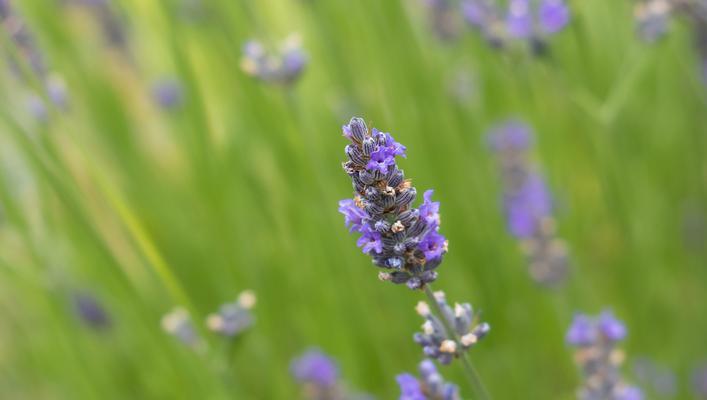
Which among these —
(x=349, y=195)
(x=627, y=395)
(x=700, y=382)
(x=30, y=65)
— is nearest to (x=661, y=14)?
(x=627, y=395)

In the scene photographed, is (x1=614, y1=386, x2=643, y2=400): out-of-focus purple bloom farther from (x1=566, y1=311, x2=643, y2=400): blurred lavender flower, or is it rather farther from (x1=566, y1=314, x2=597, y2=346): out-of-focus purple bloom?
(x1=566, y1=314, x2=597, y2=346): out-of-focus purple bloom

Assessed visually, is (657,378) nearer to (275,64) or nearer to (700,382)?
(700,382)

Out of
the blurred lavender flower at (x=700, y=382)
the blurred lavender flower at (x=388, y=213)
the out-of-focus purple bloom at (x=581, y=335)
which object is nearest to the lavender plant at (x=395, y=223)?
the blurred lavender flower at (x=388, y=213)

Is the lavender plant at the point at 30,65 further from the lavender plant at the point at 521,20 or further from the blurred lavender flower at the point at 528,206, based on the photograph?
the blurred lavender flower at the point at 528,206

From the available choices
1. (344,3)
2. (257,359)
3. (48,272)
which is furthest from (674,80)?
(48,272)

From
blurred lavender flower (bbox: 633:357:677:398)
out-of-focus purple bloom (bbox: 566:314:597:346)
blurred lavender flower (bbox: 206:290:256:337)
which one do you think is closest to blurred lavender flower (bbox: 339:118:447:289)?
out-of-focus purple bloom (bbox: 566:314:597:346)

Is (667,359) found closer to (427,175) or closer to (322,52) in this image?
(427,175)

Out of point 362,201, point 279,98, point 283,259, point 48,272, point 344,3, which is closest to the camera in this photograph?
point 362,201
